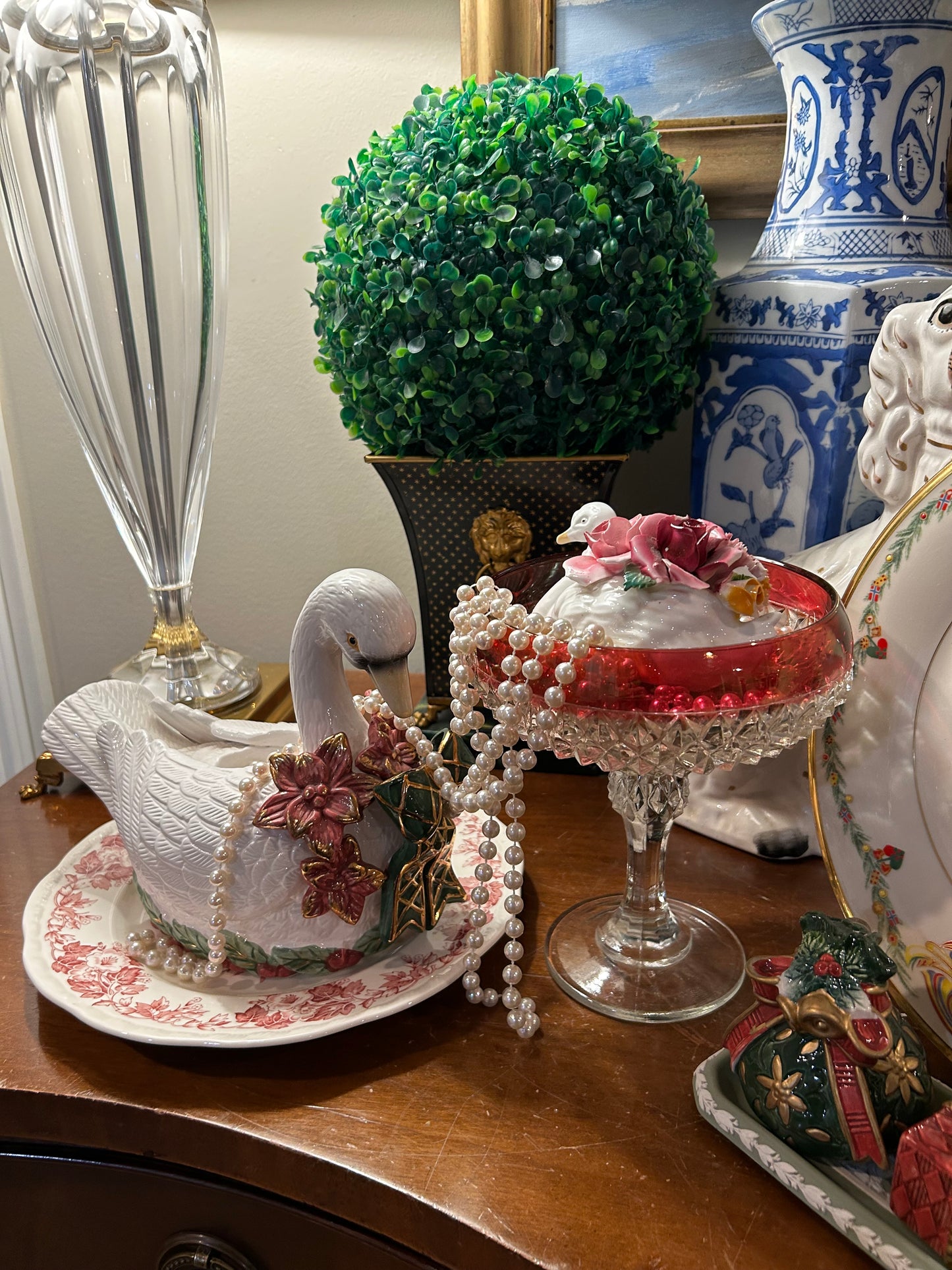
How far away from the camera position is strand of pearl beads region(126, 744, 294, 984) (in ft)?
1.56

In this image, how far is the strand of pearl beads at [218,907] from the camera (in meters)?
0.47

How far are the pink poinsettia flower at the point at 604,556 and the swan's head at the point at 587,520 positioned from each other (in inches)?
0.9

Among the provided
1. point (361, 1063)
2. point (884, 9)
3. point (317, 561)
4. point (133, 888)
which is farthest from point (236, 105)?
point (361, 1063)

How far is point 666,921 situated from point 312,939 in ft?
0.65

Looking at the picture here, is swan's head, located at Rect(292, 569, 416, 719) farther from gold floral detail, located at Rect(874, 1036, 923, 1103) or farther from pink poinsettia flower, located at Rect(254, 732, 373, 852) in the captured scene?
gold floral detail, located at Rect(874, 1036, 923, 1103)

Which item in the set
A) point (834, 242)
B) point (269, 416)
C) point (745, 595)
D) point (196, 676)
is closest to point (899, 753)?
point (745, 595)

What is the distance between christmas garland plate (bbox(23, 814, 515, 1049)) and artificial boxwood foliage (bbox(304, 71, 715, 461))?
31cm

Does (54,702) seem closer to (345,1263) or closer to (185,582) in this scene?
(185,582)

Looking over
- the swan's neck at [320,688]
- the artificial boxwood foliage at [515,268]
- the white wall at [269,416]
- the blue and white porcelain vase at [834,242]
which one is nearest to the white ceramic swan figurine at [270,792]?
the swan's neck at [320,688]

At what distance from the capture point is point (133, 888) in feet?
1.91

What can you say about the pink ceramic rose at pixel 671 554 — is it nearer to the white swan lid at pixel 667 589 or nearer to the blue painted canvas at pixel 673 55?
the white swan lid at pixel 667 589

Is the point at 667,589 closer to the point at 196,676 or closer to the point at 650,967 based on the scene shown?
the point at 650,967

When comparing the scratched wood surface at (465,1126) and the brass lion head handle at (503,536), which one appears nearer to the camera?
the scratched wood surface at (465,1126)

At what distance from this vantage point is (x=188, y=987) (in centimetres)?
50
